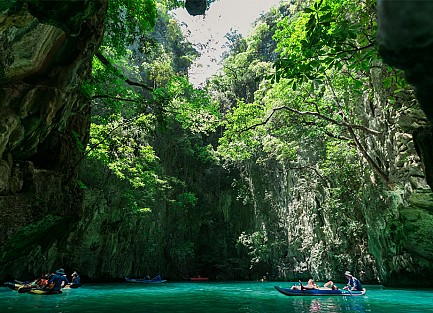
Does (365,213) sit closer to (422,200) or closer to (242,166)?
(422,200)

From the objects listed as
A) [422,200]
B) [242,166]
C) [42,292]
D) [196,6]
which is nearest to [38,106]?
[42,292]

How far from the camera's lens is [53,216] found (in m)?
7.87

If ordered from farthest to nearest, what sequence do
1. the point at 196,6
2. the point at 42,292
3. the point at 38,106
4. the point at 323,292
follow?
the point at 196,6, the point at 323,292, the point at 42,292, the point at 38,106

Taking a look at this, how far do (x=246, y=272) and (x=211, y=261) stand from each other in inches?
122

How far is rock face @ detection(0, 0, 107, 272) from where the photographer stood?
17.2ft

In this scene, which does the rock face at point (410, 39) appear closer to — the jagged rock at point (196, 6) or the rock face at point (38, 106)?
the rock face at point (38, 106)

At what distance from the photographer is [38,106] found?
20.8ft

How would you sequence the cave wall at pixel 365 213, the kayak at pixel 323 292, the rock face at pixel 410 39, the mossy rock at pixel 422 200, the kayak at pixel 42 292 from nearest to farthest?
the rock face at pixel 410 39 → the mossy rock at pixel 422 200 → the cave wall at pixel 365 213 → the kayak at pixel 42 292 → the kayak at pixel 323 292

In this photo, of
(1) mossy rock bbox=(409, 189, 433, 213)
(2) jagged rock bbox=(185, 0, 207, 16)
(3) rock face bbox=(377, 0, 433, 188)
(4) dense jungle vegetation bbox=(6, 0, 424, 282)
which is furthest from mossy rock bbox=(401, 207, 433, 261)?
(2) jagged rock bbox=(185, 0, 207, 16)

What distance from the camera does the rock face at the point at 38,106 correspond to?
17.2 feet

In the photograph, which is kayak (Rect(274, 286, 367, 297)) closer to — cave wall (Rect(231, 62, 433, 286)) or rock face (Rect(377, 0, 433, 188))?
cave wall (Rect(231, 62, 433, 286))

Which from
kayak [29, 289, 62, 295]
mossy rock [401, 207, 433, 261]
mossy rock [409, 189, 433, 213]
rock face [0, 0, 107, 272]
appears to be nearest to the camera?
rock face [0, 0, 107, 272]

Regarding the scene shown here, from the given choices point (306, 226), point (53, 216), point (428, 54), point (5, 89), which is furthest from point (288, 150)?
point (428, 54)

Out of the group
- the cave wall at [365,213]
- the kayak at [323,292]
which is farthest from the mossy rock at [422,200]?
the kayak at [323,292]
